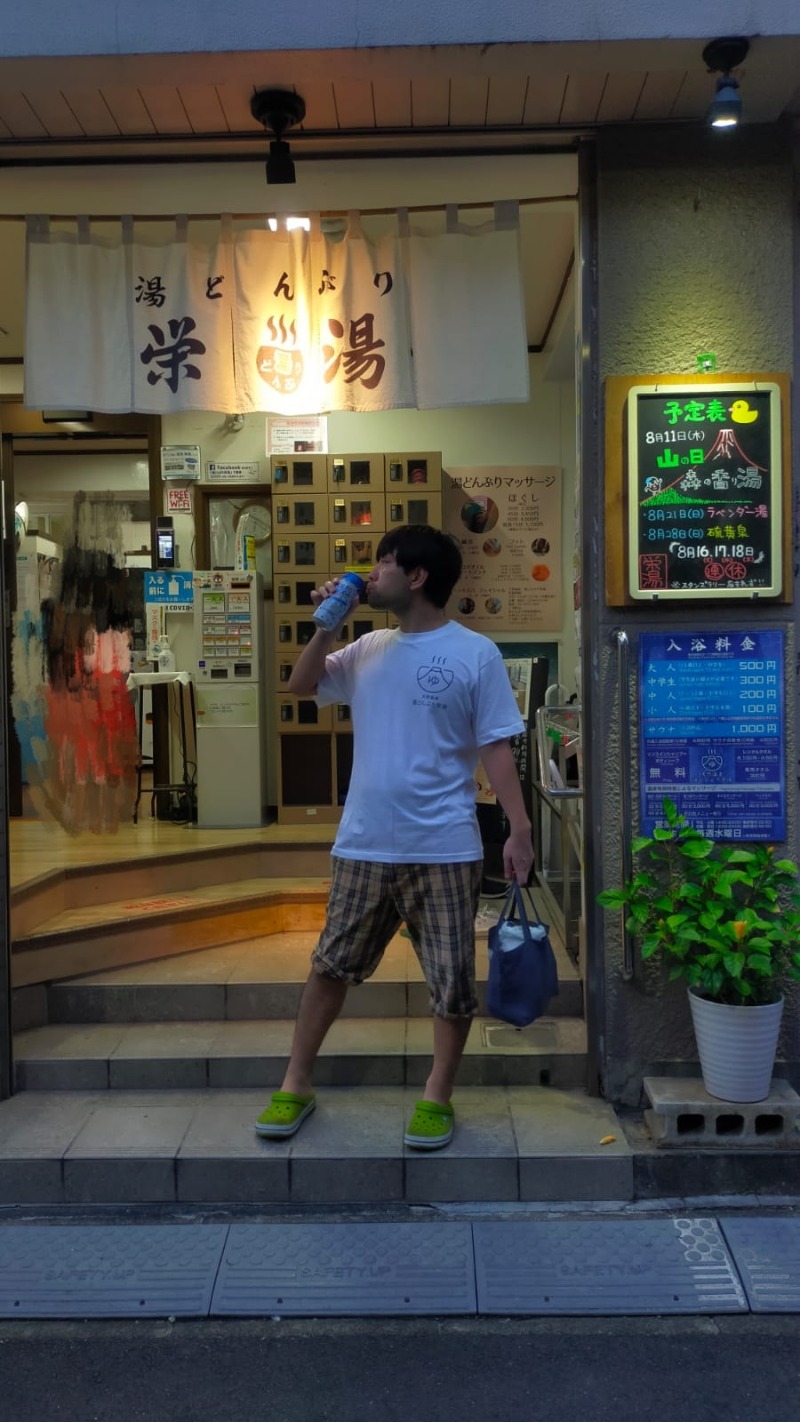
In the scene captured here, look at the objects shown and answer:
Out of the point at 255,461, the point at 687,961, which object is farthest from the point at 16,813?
the point at 687,961

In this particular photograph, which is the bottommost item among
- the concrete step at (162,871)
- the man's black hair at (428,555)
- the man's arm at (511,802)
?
the concrete step at (162,871)

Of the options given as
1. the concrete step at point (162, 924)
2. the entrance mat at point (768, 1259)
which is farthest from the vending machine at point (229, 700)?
the entrance mat at point (768, 1259)

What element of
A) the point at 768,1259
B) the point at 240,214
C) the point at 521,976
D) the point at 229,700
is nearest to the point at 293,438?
the point at 229,700

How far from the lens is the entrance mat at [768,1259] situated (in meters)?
3.02

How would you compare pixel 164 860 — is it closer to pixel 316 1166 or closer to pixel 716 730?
pixel 316 1166

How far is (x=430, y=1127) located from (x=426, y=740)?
4.53 ft

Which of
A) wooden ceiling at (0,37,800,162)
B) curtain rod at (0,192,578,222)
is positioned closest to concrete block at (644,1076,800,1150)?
wooden ceiling at (0,37,800,162)

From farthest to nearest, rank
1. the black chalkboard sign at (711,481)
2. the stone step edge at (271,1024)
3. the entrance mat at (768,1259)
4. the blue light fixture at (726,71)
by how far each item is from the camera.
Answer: the stone step edge at (271,1024), the black chalkboard sign at (711,481), the blue light fixture at (726,71), the entrance mat at (768,1259)

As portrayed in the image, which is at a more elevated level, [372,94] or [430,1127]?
[372,94]

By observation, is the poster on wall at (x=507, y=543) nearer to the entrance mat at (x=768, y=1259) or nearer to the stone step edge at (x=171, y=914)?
the stone step edge at (x=171, y=914)

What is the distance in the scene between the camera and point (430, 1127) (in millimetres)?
3566

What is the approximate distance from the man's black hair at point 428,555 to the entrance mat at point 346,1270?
216 centimetres

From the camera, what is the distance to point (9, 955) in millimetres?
4031

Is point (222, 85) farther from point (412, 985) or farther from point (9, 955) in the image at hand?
point (412, 985)
